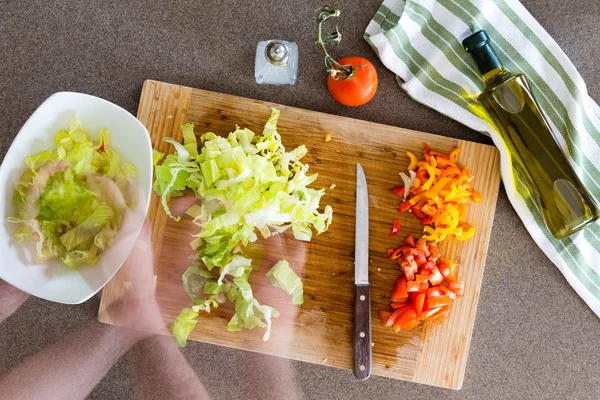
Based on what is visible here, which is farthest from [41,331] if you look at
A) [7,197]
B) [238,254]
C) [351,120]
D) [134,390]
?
[351,120]

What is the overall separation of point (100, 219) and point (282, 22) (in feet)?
2.10

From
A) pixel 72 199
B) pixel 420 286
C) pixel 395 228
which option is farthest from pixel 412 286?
pixel 72 199

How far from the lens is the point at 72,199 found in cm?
109

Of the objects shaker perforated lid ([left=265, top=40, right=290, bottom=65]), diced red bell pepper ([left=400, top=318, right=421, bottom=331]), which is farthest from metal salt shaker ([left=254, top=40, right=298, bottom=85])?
diced red bell pepper ([left=400, top=318, right=421, bottom=331])

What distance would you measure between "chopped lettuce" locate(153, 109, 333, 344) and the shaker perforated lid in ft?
0.37

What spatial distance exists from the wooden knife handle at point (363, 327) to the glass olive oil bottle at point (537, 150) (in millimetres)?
464

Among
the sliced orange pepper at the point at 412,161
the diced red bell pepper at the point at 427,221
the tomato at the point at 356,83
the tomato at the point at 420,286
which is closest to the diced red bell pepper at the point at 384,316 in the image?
the tomato at the point at 420,286

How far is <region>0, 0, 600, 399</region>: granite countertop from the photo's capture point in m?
1.29

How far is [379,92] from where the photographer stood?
1.29 metres

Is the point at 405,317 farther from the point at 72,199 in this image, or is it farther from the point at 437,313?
the point at 72,199

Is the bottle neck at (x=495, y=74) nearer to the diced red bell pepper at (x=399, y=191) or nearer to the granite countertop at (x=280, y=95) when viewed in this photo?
the granite countertop at (x=280, y=95)

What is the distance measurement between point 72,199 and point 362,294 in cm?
67

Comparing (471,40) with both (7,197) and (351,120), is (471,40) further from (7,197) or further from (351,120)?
(7,197)

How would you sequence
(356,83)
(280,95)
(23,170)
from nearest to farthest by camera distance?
(23,170) < (356,83) < (280,95)
